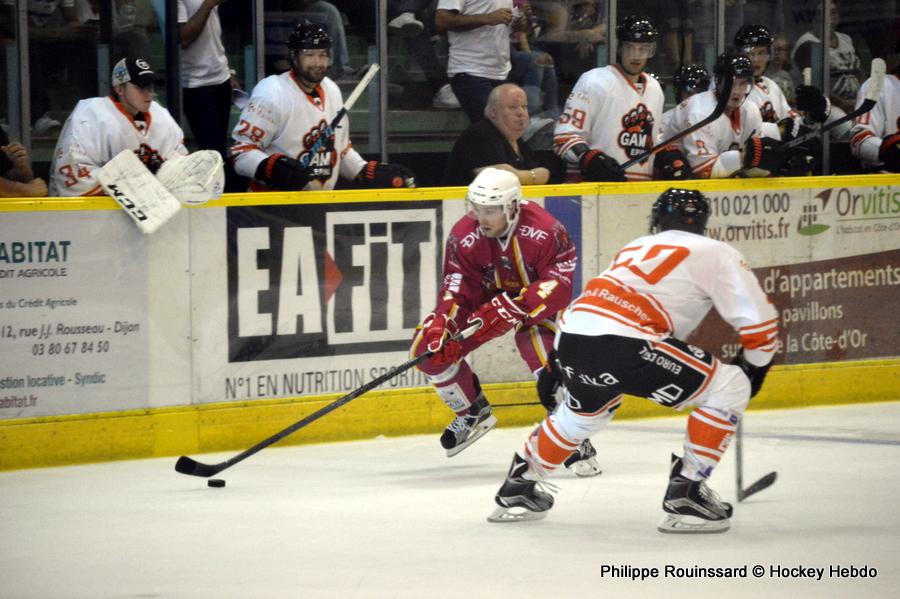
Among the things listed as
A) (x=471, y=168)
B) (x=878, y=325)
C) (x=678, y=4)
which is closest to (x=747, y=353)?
(x=471, y=168)

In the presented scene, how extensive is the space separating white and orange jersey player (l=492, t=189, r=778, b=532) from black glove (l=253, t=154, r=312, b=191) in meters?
2.20

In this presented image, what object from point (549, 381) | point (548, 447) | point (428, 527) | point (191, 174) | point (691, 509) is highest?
point (191, 174)

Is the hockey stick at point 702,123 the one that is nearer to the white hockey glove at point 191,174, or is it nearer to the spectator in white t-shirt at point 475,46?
the spectator in white t-shirt at point 475,46

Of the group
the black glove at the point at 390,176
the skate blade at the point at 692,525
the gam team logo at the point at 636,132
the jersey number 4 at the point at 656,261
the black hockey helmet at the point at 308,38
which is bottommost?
the skate blade at the point at 692,525

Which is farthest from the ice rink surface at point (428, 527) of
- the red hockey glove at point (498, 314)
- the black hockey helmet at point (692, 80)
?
the black hockey helmet at point (692, 80)

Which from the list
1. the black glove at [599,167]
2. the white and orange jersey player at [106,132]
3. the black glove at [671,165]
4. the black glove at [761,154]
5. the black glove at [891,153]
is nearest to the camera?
the white and orange jersey player at [106,132]

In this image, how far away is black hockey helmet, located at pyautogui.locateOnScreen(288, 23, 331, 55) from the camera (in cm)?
702

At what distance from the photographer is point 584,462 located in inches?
242

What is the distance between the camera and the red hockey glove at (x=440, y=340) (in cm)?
604

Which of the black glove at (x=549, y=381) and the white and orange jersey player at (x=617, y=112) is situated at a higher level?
the white and orange jersey player at (x=617, y=112)

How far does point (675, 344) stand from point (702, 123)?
325 cm

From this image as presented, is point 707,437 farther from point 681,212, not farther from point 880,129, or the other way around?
point 880,129

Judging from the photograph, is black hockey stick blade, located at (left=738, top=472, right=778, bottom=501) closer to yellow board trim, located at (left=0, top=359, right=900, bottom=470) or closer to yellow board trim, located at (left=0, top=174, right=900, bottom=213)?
yellow board trim, located at (left=0, top=359, right=900, bottom=470)

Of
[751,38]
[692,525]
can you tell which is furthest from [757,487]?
[751,38]
